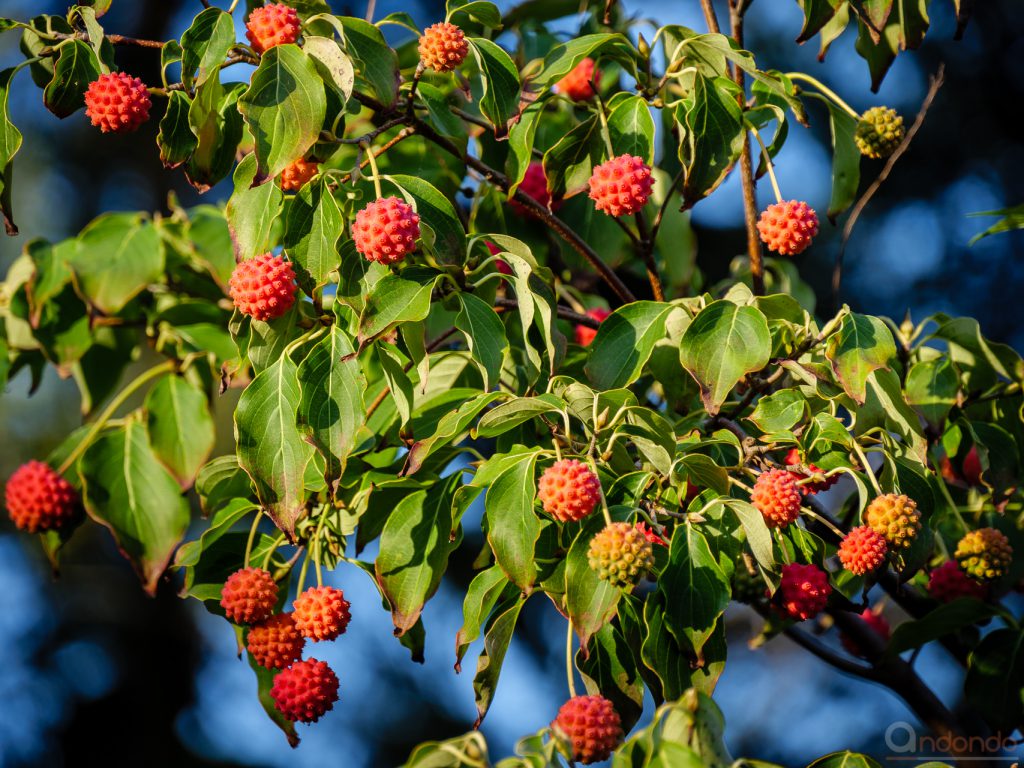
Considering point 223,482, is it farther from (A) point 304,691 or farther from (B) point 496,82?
(B) point 496,82

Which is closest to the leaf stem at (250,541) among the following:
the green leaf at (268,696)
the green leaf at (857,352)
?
the green leaf at (268,696)

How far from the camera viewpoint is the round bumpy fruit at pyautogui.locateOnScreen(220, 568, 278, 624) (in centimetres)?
144

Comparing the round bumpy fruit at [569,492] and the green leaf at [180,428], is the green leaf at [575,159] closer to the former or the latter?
the round bumpy fruit at [569,492]

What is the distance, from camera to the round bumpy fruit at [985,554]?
166 centimetres

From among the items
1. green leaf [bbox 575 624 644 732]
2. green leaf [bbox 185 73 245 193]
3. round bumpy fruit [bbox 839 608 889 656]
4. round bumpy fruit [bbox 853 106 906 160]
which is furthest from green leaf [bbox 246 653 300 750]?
round bumpy fruit [bbox 853 106 906 160]

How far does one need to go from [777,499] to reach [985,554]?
0.58 metres

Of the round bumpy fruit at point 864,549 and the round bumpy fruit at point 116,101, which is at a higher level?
the round bumpy fruit at point 116,101

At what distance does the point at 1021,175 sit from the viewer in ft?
15.8

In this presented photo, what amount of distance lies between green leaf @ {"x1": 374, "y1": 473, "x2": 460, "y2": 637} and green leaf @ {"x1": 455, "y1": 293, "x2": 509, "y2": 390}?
160 millimetres

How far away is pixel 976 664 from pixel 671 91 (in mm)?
1070

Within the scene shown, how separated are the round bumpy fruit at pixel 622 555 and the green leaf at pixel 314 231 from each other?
448mm

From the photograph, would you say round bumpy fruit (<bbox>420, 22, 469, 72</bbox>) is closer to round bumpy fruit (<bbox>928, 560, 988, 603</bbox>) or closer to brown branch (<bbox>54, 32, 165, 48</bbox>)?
brown branch (<bbox>54, 32, 165, 48</bbox>)

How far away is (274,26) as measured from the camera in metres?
1.27

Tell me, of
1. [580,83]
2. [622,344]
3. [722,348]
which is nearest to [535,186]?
[580,83]
